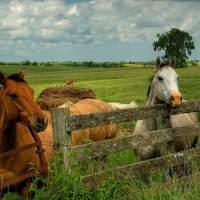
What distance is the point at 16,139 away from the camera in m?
6.04

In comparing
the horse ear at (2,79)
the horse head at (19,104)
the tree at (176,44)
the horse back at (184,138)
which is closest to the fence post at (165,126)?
the horse back at (184,138)

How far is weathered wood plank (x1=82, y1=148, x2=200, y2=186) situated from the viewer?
6.07 m

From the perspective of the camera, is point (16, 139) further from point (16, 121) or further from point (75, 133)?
point (75, 133)

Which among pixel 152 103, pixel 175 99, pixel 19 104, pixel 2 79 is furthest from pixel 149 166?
pixel 2 79

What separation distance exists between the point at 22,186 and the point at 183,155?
285cm

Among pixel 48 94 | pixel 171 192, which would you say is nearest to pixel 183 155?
pixel 171 192

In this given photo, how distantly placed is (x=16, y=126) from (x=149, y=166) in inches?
87.1

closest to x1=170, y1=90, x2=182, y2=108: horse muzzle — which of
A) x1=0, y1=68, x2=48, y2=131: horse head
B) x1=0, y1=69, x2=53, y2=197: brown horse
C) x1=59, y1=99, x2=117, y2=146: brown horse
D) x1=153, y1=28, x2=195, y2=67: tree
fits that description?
x1=59, y1=99, x2=117, y2=146: brown horse

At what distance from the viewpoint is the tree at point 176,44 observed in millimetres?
98312

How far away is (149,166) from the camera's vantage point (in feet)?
22.8

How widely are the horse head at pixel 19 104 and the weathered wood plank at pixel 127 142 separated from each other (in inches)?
25.5

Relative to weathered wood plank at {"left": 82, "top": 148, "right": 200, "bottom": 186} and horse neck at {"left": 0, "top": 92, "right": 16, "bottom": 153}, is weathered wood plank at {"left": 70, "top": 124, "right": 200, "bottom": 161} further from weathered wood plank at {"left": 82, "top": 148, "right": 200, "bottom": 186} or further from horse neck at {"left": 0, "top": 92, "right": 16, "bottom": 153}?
horse neck at {"left": 0, "top": 92, "right": 16, "bottom": 153}

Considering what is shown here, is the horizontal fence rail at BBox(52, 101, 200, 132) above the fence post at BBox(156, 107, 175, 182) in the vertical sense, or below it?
above

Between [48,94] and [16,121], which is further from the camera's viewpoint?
[48,94]
